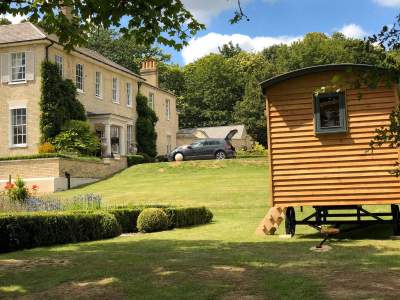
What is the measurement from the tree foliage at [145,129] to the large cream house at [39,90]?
0.60 meters

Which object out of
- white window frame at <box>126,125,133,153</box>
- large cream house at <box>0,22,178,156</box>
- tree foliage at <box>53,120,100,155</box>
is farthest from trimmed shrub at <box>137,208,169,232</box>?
white window frame at <box>126,125,133,153</box>

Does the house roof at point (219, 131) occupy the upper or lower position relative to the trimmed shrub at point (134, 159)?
upper

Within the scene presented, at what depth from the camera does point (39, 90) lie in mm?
33500

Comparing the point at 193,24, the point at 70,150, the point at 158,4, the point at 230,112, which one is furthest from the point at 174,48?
the point at 230,112

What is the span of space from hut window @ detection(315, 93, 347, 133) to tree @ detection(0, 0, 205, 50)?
3.88 meters

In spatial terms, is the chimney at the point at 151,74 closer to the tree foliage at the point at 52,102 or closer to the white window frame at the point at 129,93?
the white window frame at the point at 129,93

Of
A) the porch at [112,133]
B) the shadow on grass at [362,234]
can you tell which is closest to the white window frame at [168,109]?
the porch at [112,133]

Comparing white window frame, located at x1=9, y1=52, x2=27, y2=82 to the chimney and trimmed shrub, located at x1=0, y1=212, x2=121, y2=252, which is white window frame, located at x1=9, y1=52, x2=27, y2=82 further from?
trimmed shrub, located at x1=0, y1=212, x2=121, y2=252

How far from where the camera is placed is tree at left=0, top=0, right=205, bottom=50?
8.99 m

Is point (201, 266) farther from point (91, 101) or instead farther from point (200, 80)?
point (200, 80)

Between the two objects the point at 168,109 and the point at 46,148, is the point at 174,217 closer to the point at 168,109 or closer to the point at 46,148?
the point at 46,148

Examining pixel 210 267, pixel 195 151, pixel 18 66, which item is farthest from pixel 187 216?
pixel 18 66

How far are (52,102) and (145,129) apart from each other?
38.9ft

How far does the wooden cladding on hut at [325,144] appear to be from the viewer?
39.2 feet
